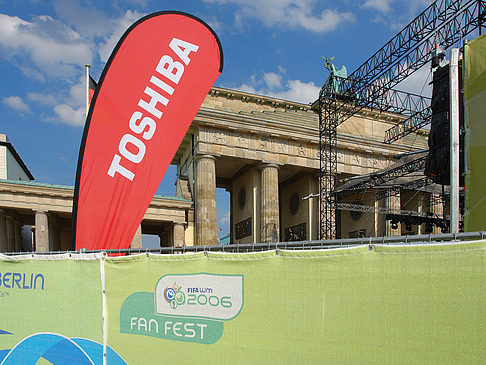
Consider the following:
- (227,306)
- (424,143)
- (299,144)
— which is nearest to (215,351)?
(227,306)

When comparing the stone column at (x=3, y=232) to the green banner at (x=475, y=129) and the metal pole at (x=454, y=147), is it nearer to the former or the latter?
the green banner at (x=475, y=129)

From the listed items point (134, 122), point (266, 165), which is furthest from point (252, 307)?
point (266, 165)

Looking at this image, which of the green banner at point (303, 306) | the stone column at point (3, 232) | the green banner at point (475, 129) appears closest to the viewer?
the green banner at point (303, 306)

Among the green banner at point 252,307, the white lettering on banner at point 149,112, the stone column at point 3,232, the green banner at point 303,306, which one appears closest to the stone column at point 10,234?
the stone column at point 3,232

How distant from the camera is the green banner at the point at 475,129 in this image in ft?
22.8

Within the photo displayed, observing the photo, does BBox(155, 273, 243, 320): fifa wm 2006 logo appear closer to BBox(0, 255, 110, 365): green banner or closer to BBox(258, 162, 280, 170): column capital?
BBox(0, 255, 110, 365): green banner

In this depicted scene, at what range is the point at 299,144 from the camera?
37.2m

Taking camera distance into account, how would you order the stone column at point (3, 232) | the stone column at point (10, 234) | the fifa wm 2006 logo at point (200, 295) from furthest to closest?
the stone column at point (10, 234)
the stone column at point (3, 232)
the fifa wm 2006 logo at point (200, 295)

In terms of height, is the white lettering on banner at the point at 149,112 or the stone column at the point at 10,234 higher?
the white lettering on banner at the point at 149,112

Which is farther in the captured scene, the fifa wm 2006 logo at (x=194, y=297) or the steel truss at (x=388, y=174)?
the steel truss at (x=388, y=174)

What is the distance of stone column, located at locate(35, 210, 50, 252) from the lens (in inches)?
1137

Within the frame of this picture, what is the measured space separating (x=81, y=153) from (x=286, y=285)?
5.43 m

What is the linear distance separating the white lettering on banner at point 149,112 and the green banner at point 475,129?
5304 mm

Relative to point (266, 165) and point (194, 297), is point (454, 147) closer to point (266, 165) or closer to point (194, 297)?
point (194, 297)
